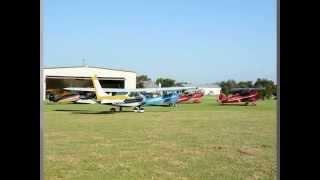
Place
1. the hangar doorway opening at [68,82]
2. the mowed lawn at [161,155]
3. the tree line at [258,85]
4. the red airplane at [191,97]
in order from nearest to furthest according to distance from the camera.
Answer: the mowed lawn at [161,155], the red airplane at [191,97], the tree line at [258,85], the hangar doorway opening at [68,82]

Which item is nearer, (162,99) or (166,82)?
(162,99)

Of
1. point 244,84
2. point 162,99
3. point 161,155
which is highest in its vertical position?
point 244,84

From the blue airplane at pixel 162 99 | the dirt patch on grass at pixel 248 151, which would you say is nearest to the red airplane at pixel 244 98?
the blue airplane at pixel 162 99

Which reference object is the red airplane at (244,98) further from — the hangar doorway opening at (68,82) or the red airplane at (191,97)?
the hangar doorway opening at (68,82)

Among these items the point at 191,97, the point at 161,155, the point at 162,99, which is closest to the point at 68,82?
the point at 191,97

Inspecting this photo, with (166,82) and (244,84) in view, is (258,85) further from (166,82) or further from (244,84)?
(166,82)

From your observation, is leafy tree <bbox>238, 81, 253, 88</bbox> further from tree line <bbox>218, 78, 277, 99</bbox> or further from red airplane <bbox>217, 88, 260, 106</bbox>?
red airplane <bbox>217, 88, 260, 106</bbox>

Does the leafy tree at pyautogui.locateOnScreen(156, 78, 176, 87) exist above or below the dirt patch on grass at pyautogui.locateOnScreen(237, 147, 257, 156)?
above

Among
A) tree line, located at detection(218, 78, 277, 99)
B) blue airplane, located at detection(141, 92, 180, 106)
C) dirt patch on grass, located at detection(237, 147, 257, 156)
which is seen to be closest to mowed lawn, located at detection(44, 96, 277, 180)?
dirt patch on grass, located at detection(237, 147, 257, 156)

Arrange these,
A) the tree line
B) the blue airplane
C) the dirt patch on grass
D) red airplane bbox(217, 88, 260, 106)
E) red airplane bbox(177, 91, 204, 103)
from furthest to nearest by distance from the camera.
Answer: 1. the tree line
2. red airplane bbox(177, 91, 204, 103)
3. red airplane bbox(217, 88, 260, 106)
4. the blue airplane
5. the dirt patch on grass

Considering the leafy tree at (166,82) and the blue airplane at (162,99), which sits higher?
the leafy tree at (166,82)
